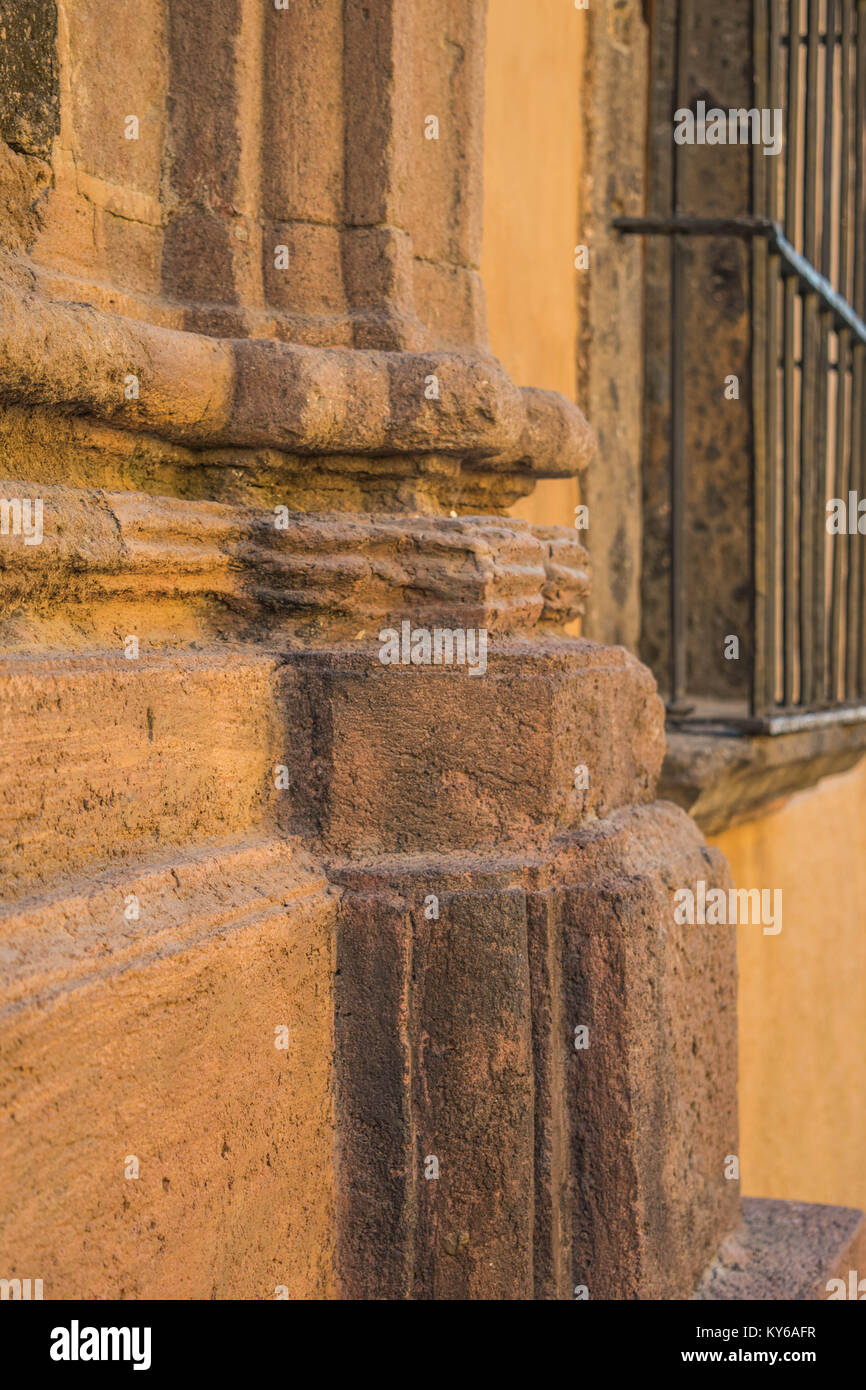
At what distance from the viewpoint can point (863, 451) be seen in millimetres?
4176

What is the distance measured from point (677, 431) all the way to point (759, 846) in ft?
4.26

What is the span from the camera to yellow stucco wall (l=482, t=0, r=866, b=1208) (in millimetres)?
2645

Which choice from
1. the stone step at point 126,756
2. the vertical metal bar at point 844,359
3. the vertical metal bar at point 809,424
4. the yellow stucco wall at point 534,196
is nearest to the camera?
the stone step at point 126,756

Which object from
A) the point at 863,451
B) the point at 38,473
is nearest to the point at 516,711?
the point at 38,473

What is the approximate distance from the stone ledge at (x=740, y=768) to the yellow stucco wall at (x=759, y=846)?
167 mm

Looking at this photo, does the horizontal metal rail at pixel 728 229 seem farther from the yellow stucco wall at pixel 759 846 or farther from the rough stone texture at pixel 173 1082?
the rough stone texture at pixel 173 1082

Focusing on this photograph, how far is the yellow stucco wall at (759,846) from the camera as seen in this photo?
2.64 m

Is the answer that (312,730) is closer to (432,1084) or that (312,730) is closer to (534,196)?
(432,1084)

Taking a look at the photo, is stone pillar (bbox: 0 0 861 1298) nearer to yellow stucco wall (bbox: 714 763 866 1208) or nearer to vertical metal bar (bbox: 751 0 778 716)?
vertical metal bar (bbox: 751 0 778 716)

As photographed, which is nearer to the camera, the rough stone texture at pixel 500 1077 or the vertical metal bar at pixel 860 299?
the rough stone texture at pixel 500 1077

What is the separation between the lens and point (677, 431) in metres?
3.01

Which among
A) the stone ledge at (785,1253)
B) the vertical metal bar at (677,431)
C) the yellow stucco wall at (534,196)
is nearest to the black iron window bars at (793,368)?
the vertical metal bar at (677,431)

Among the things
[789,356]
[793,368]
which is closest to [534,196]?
[789,356]
